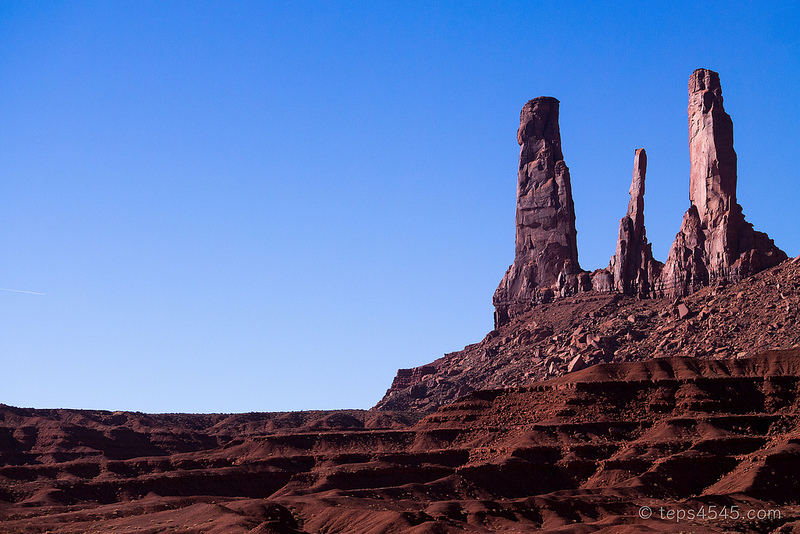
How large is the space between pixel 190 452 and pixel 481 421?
119 feet

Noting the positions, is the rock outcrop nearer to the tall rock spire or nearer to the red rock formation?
the red rock formation

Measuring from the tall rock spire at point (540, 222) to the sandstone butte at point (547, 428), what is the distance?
0.34 metres

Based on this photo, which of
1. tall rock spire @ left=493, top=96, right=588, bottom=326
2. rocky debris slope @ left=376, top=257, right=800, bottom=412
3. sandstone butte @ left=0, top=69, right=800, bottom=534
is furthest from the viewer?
tall rock spire @ left=493, top=96, right=588, bottom=326

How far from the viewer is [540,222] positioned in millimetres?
178750

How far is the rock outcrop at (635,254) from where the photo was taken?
158 metres

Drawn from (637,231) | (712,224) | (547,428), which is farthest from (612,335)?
Result: (547,428)

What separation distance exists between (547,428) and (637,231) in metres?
60.8

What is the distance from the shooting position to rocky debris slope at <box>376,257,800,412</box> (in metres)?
A: 133

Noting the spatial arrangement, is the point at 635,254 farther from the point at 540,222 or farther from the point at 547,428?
the point at 547,428

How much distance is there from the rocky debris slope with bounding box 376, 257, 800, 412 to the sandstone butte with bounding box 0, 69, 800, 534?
1.13ft

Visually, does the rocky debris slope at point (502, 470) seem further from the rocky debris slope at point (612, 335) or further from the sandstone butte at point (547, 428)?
the rocky debris slope at point (612, 335)

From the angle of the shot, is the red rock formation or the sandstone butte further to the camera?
the red rock formation

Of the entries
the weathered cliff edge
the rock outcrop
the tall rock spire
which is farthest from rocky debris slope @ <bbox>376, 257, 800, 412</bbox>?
the tall rock spire

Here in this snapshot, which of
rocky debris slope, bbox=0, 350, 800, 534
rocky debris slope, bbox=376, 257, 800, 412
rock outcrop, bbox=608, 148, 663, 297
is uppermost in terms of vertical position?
rock outcrop, bbox=608, 148, 663, 297
